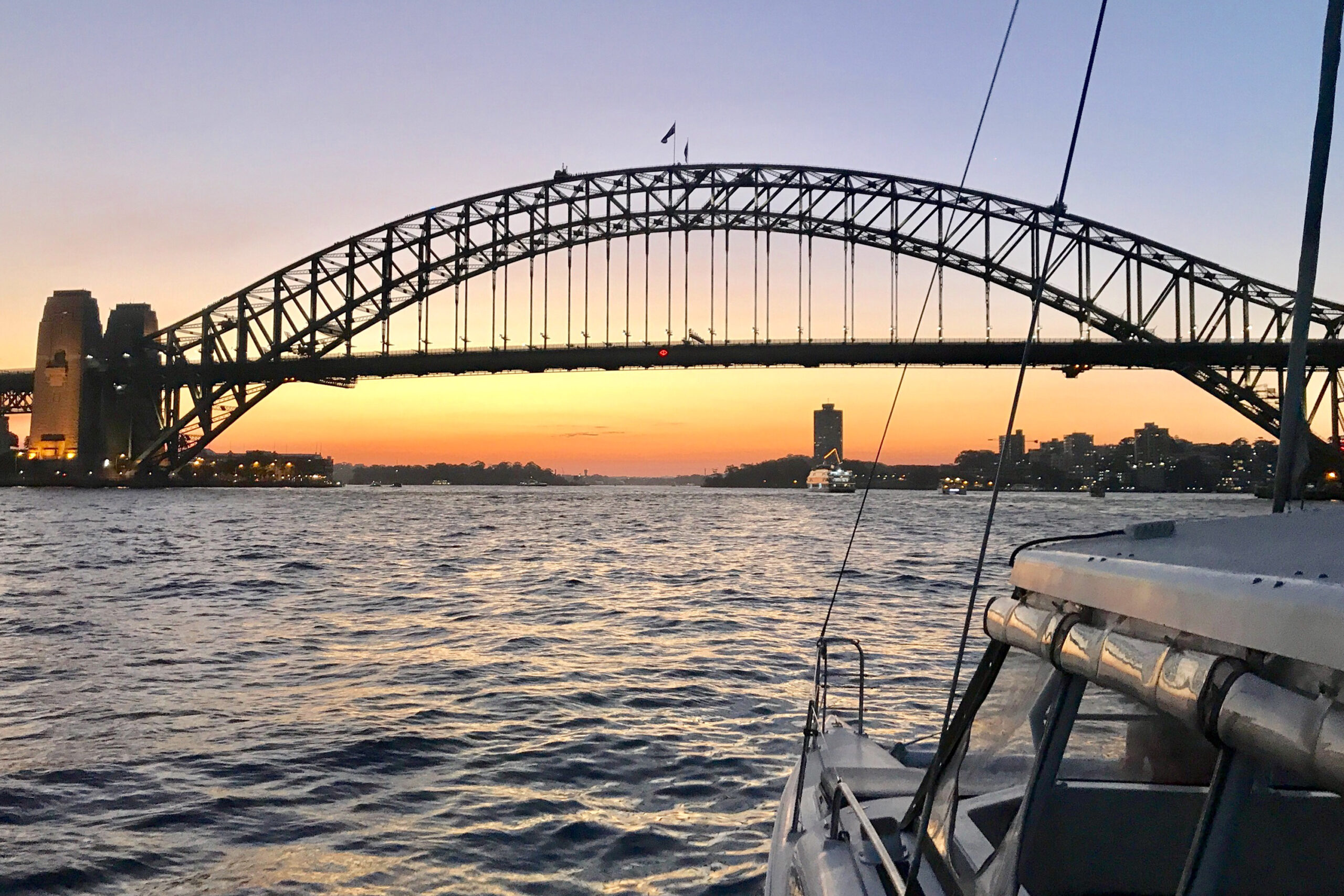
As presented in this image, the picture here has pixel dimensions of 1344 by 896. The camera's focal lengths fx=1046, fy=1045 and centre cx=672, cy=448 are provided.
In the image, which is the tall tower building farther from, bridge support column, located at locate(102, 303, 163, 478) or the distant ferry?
the distant ferry

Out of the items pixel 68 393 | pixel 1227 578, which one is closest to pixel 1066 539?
pixel 1227 578

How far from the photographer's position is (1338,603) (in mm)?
1437

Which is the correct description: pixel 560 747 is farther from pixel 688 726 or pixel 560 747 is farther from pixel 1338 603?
pixel 1338 603

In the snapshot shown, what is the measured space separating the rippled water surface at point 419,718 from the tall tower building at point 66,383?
71.6 meters

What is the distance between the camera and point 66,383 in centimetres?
8919

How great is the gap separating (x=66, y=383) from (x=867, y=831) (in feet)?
331

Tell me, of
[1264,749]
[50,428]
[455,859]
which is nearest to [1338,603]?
[1264,749]

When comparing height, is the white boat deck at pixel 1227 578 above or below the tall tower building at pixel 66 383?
below

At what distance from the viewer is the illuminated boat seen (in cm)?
155

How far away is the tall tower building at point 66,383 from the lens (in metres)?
89.0

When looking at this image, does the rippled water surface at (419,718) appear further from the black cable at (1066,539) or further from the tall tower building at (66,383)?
→ the tall tower building at (66,383)

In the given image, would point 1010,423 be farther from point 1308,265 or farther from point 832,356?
point 832,356

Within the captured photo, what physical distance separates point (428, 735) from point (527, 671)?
3234 millimetres

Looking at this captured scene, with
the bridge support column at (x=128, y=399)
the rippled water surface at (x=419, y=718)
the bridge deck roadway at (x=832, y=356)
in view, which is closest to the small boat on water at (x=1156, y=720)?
the rippled water surface at (x=419, y=718)
